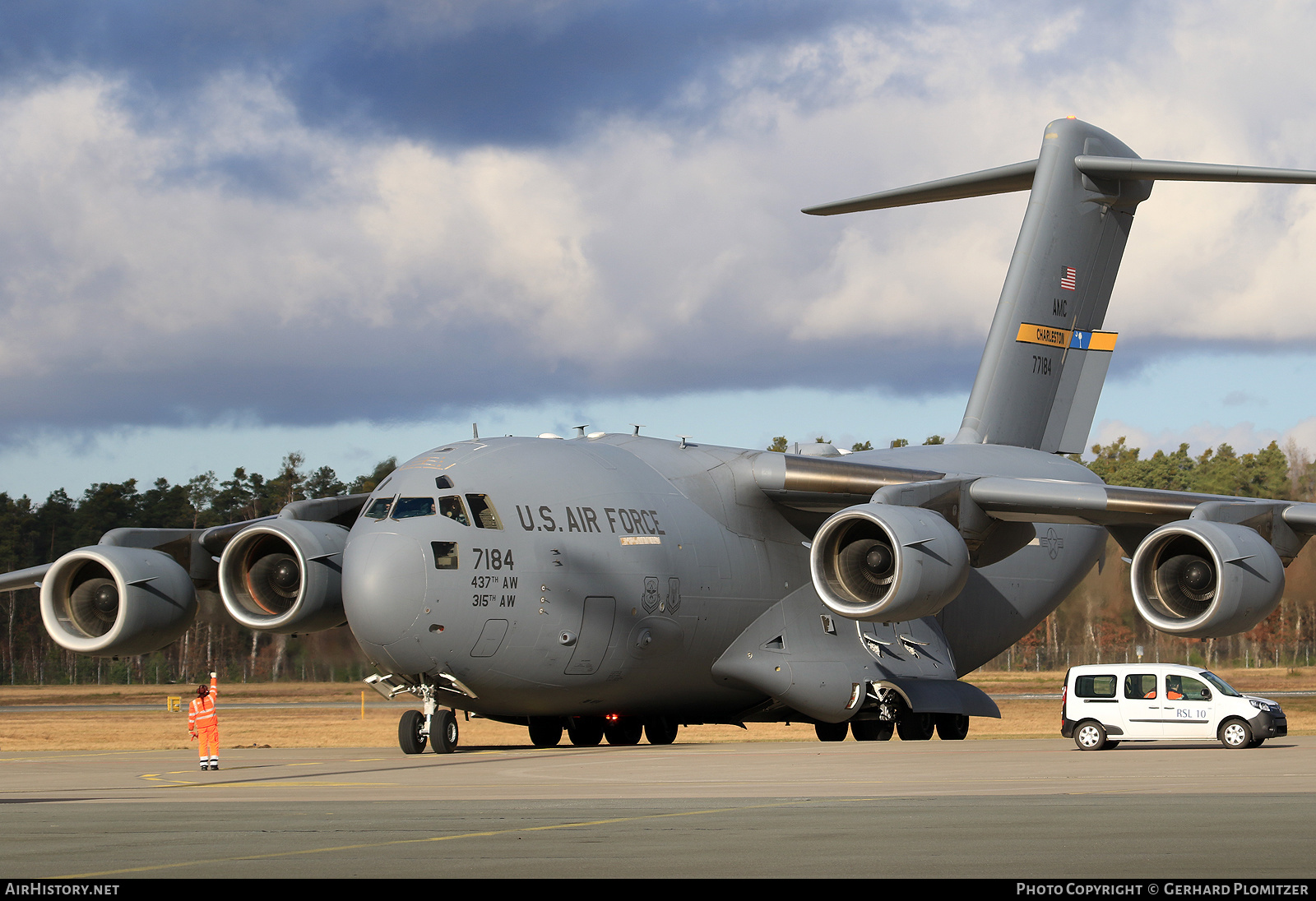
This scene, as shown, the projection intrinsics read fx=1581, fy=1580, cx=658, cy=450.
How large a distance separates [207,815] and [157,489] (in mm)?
58466

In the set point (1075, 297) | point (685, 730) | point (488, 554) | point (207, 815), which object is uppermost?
point (1075, 297)

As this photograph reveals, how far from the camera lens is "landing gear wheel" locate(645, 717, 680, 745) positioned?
70.2ft

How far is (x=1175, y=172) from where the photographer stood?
2291 centimetres

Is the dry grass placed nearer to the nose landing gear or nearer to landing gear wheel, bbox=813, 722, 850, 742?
landing gear wheel, bbox=813, 722, 850, 742

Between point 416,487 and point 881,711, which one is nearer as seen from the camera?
point 416,487

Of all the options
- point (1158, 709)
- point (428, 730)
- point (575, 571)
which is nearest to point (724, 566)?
point (575, 571)

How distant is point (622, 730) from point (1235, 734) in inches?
309

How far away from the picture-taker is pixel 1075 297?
2527cm

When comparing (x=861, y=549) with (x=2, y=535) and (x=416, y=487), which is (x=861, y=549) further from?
(x=2, y=535)

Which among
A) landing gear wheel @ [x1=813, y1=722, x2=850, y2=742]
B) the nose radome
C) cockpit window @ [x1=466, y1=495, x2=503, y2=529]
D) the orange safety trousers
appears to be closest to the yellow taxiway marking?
the nose radome

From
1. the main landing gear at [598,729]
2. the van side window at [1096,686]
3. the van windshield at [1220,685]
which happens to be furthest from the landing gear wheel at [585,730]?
the van windshield at [1220,685]

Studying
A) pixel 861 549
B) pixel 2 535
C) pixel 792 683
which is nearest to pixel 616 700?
pixel 792 683

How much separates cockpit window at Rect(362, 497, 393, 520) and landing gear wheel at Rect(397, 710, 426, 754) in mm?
2243

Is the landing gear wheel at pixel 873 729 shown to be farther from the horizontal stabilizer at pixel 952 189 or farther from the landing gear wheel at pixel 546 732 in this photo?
the horizontal stabilizer at pixel 952 189
